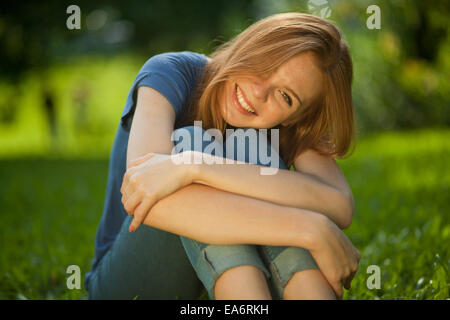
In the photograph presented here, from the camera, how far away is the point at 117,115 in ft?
36.4

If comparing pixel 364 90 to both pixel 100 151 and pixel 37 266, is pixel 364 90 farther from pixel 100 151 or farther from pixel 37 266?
pixel 37 266

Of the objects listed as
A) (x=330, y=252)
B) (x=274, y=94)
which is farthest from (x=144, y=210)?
(x=274, y=94)

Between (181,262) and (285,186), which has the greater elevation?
(285,186)

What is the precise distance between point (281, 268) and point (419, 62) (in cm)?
645

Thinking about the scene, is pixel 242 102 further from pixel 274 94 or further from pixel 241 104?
pixel 274 94

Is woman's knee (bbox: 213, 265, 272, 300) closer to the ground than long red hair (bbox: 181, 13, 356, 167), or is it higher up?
closer to the ground

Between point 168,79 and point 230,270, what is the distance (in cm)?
72

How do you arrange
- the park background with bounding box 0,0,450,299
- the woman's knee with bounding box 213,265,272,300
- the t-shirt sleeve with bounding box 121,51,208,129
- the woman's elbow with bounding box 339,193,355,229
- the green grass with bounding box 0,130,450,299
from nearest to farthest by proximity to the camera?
the woman's knee with bounding box 213,265,272,300 → the woman's elbow with bounding box 339,193,355,229 → the t-shirt sleeve with bounding box 121,51,208,129 → the green grass with bounding box 0,130,450,299 → the park background with bounding box 0,0,450,299

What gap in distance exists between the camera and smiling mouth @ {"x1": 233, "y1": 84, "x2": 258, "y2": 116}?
5.28ft

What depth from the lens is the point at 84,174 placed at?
541 centimetres

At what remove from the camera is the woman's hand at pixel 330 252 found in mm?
1251

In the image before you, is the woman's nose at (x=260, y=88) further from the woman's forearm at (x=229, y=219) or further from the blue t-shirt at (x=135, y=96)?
the woman's forearm at (x=229, y=219)

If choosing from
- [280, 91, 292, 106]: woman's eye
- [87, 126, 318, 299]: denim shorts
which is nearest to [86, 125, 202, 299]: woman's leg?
[87, 126, 318, 299]: denim shorts

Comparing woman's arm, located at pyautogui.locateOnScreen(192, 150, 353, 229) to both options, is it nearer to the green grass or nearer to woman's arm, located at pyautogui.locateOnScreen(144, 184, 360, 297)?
woman's arm, located at pyautogui.locateOnScreen(144, 184, 360, 297)
